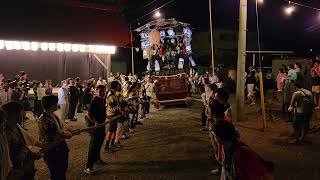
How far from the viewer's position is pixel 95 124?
8.97 m

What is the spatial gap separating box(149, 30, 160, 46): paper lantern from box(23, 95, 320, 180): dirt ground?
14.4 metres

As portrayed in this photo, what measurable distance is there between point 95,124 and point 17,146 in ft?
12.9

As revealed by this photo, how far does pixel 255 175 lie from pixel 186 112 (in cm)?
1666

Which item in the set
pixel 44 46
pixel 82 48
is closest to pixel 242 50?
pixel 82 48

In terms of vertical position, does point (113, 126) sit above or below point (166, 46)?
below

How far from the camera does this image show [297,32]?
110 ft

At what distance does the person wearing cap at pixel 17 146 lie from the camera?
4.99 m

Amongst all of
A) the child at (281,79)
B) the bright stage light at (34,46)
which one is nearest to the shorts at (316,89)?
the child at (281,79)

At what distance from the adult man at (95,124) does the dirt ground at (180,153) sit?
1.03ft

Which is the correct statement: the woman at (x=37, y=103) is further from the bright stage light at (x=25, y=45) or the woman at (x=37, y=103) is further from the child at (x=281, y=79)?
Answer: the child at (x=281, y=79)

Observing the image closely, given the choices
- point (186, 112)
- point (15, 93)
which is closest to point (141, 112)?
point (186, 112)

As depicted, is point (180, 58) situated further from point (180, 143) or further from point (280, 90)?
point (180, 143)

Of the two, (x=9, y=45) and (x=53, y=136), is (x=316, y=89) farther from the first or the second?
(x=9, y=45)

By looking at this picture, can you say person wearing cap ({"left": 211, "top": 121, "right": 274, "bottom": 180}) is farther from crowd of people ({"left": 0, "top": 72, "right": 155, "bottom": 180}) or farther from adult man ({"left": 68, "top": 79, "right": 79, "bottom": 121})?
adult man ({"left": 68, "top": 79, "right": 79, "bottom": 121})
